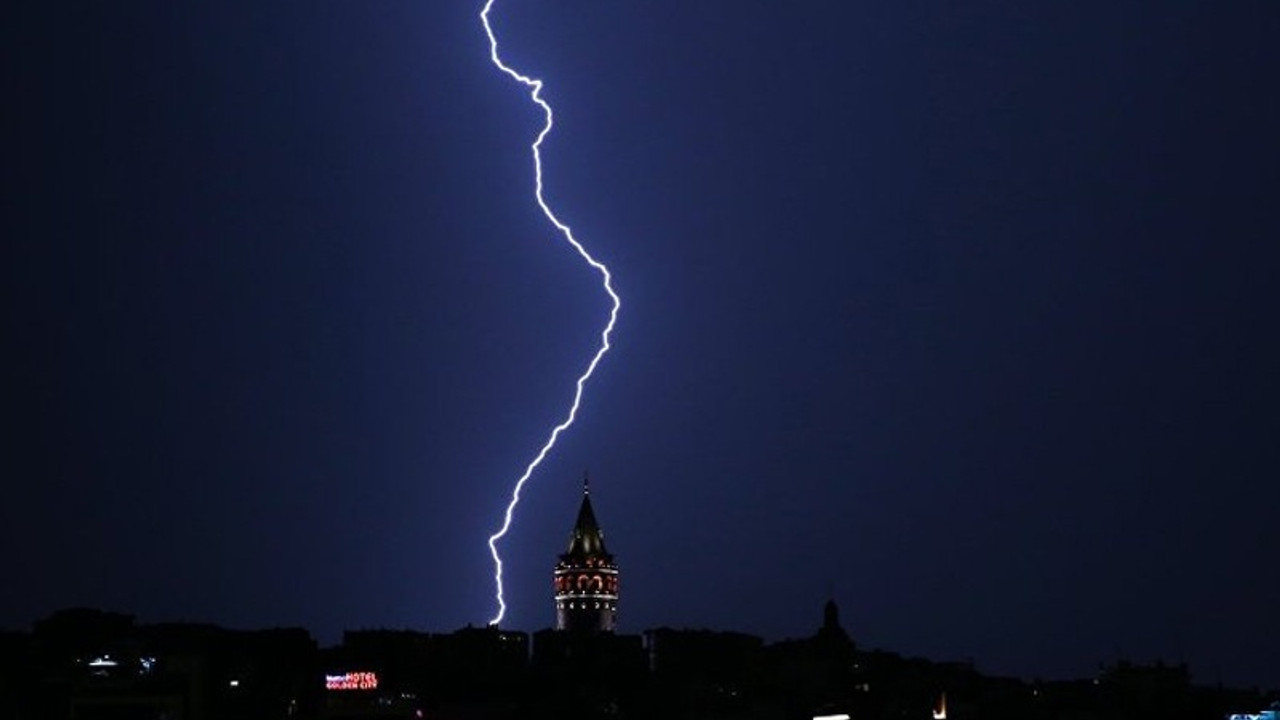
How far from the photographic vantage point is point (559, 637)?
107 metres

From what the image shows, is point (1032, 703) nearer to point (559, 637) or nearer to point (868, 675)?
point (868, 675)

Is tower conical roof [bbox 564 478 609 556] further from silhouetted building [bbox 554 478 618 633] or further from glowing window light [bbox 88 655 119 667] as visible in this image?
glowing window light [bbox 88 655 119 667]

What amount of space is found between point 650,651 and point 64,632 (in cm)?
3267

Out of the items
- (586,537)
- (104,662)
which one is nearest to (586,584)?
(586,537)

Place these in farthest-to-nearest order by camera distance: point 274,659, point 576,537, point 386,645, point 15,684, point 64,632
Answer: point 576,537
point 386,645
point 274,659
point 64,632
point 15,684

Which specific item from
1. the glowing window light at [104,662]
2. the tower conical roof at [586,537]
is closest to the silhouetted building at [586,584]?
the tower conical roof at [586,537]

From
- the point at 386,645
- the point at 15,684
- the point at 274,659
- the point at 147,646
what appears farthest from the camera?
the point at 386,645

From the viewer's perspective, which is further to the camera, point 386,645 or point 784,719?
point 386,645

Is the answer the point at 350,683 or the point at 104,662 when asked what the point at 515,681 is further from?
the point at 104,662

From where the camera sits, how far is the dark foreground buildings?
201 feet

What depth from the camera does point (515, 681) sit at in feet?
297

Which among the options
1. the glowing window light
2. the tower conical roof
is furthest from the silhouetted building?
the glowing window light

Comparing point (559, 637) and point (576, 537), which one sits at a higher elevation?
point (576, 537)

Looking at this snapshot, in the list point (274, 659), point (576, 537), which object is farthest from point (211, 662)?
point (576, 537)
